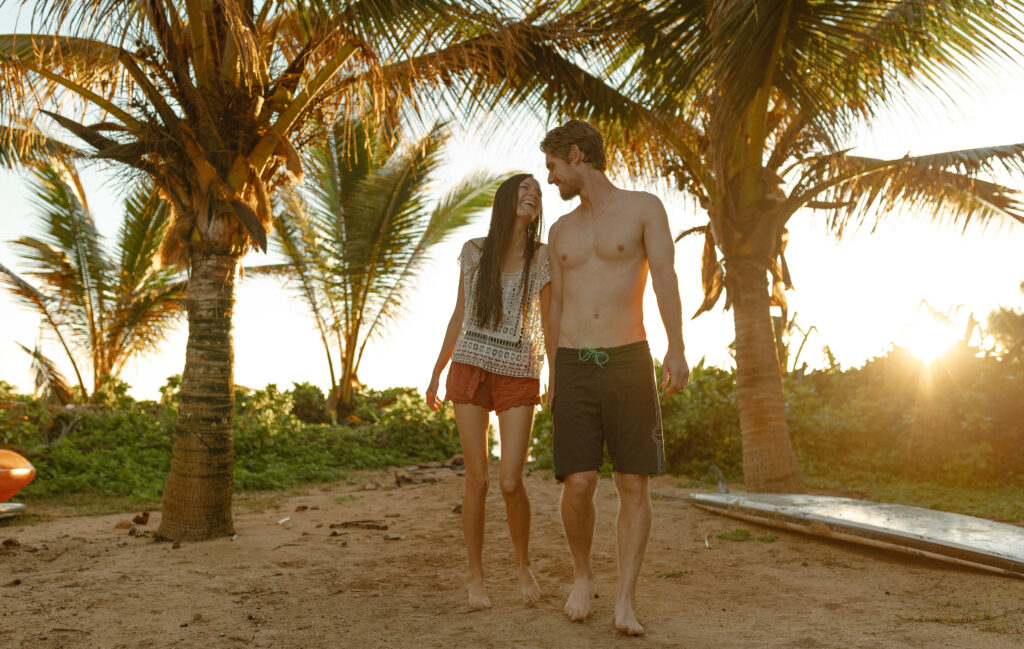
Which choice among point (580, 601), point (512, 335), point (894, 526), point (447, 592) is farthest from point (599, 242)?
point (894, 526)

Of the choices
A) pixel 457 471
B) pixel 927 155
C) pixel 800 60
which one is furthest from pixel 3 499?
pixel 927 155

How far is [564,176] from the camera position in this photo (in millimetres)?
3273

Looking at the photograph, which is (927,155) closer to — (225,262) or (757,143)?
(757,143)

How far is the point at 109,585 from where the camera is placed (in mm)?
3773

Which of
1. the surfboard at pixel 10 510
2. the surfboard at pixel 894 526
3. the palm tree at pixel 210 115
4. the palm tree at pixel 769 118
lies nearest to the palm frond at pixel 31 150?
the palm tree at pixel 210 115

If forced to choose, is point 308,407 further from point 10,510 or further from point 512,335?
point 512,335

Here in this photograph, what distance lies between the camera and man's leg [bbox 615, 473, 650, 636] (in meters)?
3.00

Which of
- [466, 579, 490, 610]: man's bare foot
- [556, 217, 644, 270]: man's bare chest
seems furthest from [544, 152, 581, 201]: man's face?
[466, 579, 490, 610]: man's bare foot

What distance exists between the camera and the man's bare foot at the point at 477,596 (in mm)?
3297

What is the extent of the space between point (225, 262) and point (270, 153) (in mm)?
877

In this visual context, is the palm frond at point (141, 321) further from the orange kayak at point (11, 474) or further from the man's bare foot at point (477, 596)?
the man's bare foot at point (477, 596)

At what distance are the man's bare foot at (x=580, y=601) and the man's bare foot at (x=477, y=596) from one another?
15.2 inches

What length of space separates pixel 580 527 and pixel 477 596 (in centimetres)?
60

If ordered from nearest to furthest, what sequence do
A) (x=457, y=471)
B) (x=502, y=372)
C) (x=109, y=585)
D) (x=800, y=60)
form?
(x=502, y=372) → (x=109, y=585) → (x=800, y=60) → (x=457, y=471)
